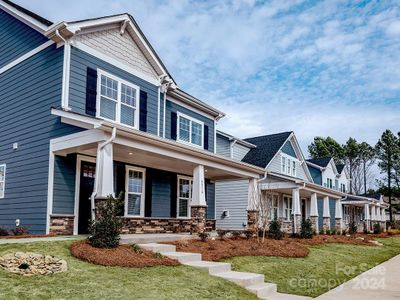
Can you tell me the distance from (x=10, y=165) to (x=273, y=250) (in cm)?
931

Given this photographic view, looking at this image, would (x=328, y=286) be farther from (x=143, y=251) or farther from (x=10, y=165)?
(x=10, y=165)

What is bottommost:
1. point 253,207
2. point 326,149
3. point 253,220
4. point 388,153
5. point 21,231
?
point 21,231

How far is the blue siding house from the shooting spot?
11734 millimetres

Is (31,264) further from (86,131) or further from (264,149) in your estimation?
(264,149)

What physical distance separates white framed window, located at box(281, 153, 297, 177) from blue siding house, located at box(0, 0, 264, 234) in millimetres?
11490

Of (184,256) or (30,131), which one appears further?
(30,131)

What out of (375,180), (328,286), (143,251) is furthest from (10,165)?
(375,180)

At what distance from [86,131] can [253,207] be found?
8517 millimetres

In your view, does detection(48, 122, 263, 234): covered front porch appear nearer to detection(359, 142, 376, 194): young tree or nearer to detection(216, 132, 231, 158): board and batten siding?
detection(216, 132, 231, 158): board and batten siding

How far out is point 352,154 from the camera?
61531mm

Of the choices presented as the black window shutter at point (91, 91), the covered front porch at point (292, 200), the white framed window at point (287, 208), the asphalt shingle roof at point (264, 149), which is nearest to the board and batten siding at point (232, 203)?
the covered front porch at point (292, 200)

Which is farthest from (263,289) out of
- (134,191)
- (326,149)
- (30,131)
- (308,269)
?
(326,149)

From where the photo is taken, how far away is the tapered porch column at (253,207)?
16391 millimetres

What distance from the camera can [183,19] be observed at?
44.0ft
